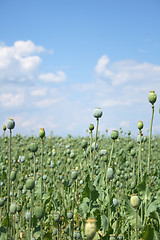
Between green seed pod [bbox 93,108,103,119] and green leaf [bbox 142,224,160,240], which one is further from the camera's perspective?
green seed pod [bbox 93,108,103,119]

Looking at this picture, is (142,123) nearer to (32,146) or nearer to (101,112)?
(101,112)

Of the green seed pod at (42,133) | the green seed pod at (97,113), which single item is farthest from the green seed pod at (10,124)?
the green seed pod at (97,113)

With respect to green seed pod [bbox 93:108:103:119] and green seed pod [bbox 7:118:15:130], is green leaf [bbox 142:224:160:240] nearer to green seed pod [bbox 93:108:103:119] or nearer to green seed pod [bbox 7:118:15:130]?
green seed pod [bbox 93:108:103:119]

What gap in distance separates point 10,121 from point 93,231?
1.22m

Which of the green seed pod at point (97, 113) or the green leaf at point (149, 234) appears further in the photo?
the green seed pod at point (97, 113)

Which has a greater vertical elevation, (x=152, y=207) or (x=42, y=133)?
(x=42, y=133)

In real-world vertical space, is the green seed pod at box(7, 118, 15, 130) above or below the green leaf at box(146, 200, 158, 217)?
above

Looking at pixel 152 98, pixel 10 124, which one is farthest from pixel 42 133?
pixel 152 98

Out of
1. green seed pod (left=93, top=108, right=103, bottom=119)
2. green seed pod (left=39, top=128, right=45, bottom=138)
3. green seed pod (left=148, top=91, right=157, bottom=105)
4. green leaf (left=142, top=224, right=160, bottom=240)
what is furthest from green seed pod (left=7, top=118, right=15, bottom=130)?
green leaf (left=142, top=224, right=160, bottom=240)

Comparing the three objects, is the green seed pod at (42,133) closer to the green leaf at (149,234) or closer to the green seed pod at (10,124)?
the green seed pod at (10,124)

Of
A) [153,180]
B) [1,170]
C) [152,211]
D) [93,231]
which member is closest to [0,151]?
[1,170]

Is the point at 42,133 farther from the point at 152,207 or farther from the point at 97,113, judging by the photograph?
the point at 152,207

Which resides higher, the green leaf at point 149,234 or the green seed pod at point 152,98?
the green seed pod at point 152,98

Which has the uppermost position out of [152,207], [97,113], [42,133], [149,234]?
[97,113]
